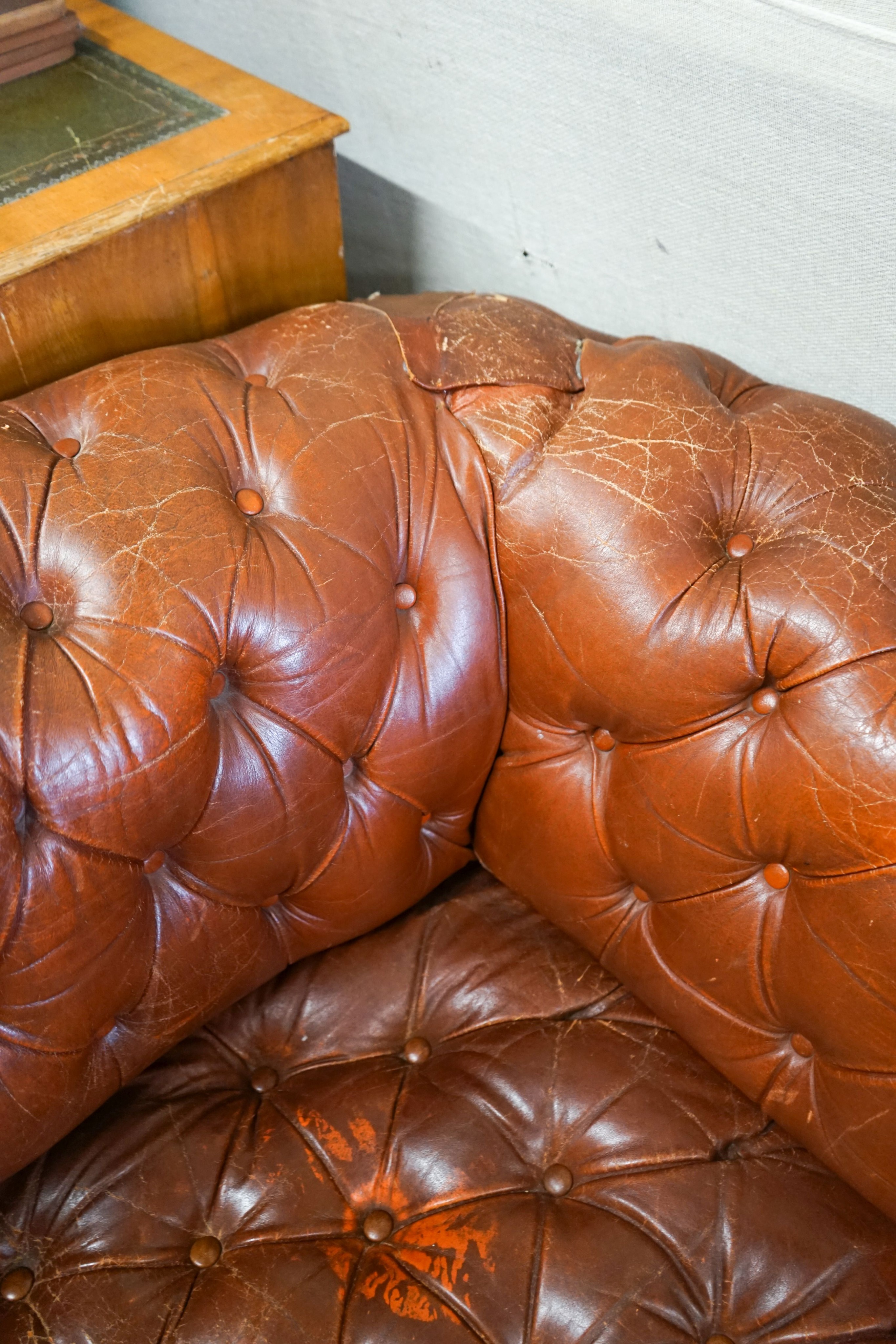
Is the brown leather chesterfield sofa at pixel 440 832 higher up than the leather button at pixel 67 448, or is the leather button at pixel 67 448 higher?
the leather button at pixel 67 448

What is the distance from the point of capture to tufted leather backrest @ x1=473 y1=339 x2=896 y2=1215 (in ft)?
2.52

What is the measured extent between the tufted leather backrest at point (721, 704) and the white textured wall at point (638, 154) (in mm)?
174

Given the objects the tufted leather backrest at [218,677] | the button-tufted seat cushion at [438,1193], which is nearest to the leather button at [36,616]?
the tufted leather backrest at [218,677]

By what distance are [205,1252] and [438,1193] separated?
19 cm

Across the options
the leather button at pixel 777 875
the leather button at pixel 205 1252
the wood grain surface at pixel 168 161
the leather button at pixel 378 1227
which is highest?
the wood grain surface at pixel 168 161

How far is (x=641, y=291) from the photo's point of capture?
46.3 inches

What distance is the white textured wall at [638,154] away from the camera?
36.3 inches

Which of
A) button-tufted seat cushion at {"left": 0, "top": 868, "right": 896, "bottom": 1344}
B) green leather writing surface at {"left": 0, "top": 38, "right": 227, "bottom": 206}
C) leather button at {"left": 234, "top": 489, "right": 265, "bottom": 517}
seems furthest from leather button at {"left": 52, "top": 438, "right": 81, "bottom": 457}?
button-tufted seat cushion at {"left": 0, "top": 868, "right": 896, "bottom": 1344}

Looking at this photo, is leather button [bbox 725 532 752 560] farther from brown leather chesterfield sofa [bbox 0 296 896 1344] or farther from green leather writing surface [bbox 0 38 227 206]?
green leather writing surface [bbox 0 38 227 206]

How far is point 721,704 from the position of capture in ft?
2.69

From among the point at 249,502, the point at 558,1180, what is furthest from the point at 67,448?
Result: the point at 558,1180

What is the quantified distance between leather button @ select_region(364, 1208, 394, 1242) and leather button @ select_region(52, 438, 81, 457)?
0.68m

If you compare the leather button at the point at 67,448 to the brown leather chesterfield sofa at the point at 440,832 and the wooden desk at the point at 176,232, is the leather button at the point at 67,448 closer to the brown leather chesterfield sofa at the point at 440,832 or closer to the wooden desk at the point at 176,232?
the brown leather chesterfield sofa at the point at 440,832

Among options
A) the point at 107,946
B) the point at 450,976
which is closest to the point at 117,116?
the point at 107,946
